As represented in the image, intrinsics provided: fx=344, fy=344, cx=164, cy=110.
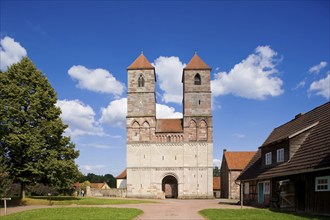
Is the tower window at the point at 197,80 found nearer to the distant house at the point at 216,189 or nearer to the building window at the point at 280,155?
the distant house at the point at 216,189

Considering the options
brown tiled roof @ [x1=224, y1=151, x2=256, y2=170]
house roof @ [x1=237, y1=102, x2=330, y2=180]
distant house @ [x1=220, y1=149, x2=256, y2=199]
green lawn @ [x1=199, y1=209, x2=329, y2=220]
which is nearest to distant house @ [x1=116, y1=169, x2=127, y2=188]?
distant house @ [x1=220, y1=149, x2=256, y2=199]

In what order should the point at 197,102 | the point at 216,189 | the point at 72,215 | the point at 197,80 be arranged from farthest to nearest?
the point at 216,189
the point at 197,80
the point at 197,102
the point at 72,215

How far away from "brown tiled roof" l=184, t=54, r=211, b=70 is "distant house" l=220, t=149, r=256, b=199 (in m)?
16.0

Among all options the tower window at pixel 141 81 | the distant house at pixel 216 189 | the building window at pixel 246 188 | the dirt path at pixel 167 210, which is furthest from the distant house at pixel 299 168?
the distant house at pixel 216 189

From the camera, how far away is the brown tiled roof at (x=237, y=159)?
2315 inches

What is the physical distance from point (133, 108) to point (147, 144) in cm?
653

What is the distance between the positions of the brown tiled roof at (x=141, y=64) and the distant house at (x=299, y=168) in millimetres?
32999

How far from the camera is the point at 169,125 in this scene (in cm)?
5844

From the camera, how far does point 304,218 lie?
682 inches

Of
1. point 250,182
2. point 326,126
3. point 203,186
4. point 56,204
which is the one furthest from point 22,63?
point 203,186

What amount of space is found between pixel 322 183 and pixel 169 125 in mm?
39881

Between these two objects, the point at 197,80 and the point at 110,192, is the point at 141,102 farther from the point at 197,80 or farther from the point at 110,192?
the point at 110,192

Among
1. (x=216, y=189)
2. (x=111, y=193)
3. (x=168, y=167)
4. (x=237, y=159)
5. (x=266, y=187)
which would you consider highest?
(x=237, y=159)

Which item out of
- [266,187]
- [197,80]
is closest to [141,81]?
[197,80]
